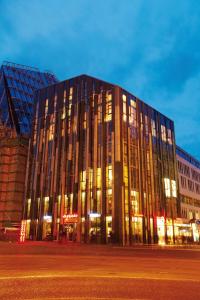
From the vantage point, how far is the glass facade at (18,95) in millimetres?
77994

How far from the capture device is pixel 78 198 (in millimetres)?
53938

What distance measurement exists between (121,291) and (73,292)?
1.30 metres

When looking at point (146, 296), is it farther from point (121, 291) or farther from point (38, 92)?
point (38, 92)

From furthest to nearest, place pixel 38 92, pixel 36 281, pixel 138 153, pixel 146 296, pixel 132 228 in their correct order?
pixel 38 92
pixel 138 153
pixel 132 228
pixel 36 281
pixel 146 296

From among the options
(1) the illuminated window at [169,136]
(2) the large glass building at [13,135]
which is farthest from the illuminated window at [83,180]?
(1) the illuminated window at [169,136]

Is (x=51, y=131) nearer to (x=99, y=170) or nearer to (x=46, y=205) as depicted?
(x=46, y=205)

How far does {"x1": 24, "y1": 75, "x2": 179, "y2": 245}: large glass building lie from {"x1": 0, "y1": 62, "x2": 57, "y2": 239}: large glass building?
6.03m

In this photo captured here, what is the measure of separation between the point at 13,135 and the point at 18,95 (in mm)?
15131

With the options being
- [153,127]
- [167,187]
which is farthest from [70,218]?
[153,127]

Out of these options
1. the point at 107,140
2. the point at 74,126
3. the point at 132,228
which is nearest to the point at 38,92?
the point at 74,126

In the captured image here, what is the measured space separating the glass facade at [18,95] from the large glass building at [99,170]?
11.6 metres

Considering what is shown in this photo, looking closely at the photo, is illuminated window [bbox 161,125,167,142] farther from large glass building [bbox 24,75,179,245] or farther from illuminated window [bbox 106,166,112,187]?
illuminated window [bbox 106,166,112,187]

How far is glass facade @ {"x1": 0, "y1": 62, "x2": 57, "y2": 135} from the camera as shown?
7799 centimetres

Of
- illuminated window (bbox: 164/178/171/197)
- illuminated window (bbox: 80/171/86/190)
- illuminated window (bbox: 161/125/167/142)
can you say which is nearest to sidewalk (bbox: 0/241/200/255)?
illuminated window (bbox: 80/171/86/190)
